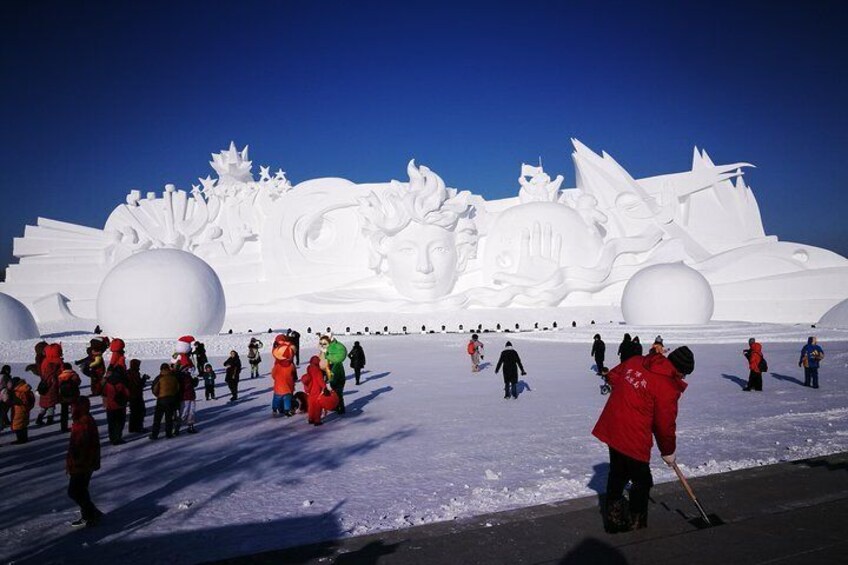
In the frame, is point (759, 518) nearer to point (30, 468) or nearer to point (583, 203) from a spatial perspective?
point (30, 468)

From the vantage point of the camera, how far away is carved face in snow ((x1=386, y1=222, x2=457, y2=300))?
3603cm

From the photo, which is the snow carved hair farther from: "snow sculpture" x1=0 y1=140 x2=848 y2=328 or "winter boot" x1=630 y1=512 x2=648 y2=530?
"winter boot" x1=630 y1=512 x2=648 y2=530

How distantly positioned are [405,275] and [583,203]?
12.3 m

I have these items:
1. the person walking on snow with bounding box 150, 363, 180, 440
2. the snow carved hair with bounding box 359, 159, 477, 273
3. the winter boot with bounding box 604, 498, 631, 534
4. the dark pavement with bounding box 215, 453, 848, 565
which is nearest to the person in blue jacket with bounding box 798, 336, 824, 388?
the dark pavement with bounding box 215, 453, 848, 565

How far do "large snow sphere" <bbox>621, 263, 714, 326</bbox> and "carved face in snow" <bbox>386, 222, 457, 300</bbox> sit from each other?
1529 cm

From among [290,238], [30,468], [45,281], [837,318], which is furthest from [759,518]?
[45,281]

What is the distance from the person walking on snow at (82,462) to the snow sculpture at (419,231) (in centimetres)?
3166

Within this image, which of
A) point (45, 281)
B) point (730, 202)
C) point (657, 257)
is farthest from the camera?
point (45, 281)

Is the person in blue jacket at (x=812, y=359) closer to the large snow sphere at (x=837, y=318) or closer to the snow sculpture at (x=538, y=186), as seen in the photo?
the large snow sphere at (x=837, y=318)

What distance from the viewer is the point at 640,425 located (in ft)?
11.4

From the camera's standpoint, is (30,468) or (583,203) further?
(583,203)

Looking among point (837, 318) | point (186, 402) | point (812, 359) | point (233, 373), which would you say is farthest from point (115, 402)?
point (837, 318)

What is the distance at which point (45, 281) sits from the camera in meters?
42.8

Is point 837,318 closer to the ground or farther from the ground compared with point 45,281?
closer to the ground
